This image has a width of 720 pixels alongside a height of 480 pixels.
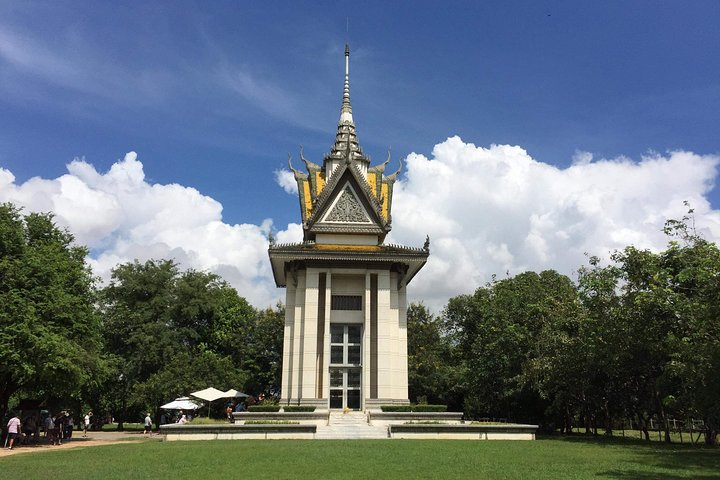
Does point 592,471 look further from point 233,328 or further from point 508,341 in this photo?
point 233,328

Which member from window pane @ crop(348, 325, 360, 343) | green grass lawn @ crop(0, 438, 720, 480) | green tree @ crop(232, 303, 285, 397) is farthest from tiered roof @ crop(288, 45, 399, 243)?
green grass lawn @ crop(0, 438, 720, 480)

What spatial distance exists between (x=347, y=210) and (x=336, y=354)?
8.92 meters

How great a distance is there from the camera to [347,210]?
3675cm

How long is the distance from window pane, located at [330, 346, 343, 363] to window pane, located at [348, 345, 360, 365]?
52cm

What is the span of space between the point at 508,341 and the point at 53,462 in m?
25.9

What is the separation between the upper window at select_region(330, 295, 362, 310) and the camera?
34906mm

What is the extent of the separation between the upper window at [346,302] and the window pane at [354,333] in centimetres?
112

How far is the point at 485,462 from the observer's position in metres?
14.9

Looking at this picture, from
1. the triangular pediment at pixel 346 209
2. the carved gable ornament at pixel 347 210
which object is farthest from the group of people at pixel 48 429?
the carved gable ornament at pixel 347 210

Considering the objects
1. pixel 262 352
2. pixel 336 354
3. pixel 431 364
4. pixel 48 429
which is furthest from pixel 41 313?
pixel 431 364

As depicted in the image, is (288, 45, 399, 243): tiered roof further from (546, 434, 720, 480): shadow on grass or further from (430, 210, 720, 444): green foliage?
(546, 434, 720, 480): shadow on grass

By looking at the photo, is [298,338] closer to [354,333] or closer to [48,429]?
[354,333]

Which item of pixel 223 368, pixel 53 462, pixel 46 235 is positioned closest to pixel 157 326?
pixel 223 368

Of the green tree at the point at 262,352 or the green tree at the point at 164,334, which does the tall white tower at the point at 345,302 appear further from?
the green tree at the point at 262,352
